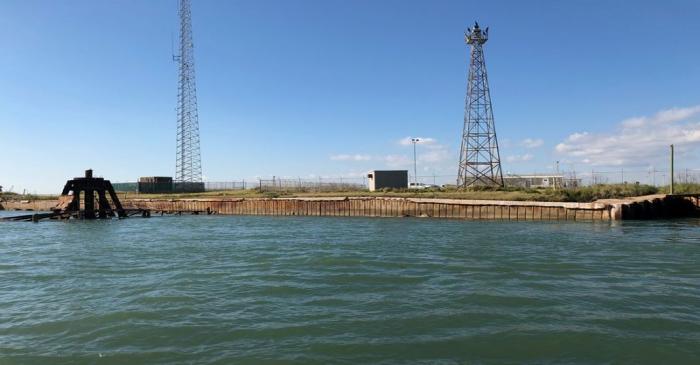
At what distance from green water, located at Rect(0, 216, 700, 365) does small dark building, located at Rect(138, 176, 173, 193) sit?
61513 mm

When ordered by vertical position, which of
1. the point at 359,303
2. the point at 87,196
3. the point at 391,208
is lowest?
the point at 359,303

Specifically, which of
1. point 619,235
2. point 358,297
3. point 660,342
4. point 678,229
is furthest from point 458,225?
point 660,342

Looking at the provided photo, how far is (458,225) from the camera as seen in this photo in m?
38.3

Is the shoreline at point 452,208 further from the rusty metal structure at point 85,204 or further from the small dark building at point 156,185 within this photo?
the small dark building at point 156,185

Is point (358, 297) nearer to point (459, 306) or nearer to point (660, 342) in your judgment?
point (459, 306)

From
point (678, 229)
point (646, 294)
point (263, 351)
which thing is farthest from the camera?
point (678, 229)

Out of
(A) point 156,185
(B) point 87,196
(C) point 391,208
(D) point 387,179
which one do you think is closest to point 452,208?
(C) point 391,208

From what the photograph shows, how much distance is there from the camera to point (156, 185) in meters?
87.8

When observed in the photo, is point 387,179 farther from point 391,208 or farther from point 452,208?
point 452,208

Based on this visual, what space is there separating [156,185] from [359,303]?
80.2m

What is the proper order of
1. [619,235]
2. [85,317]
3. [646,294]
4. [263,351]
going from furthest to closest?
1. [619,235]
2. [646,294]
3. [85,317]
4. [263,351]

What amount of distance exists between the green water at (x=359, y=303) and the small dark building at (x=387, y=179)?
140 feet

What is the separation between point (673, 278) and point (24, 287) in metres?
21.7

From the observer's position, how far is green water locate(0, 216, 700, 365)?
10.7 meters
